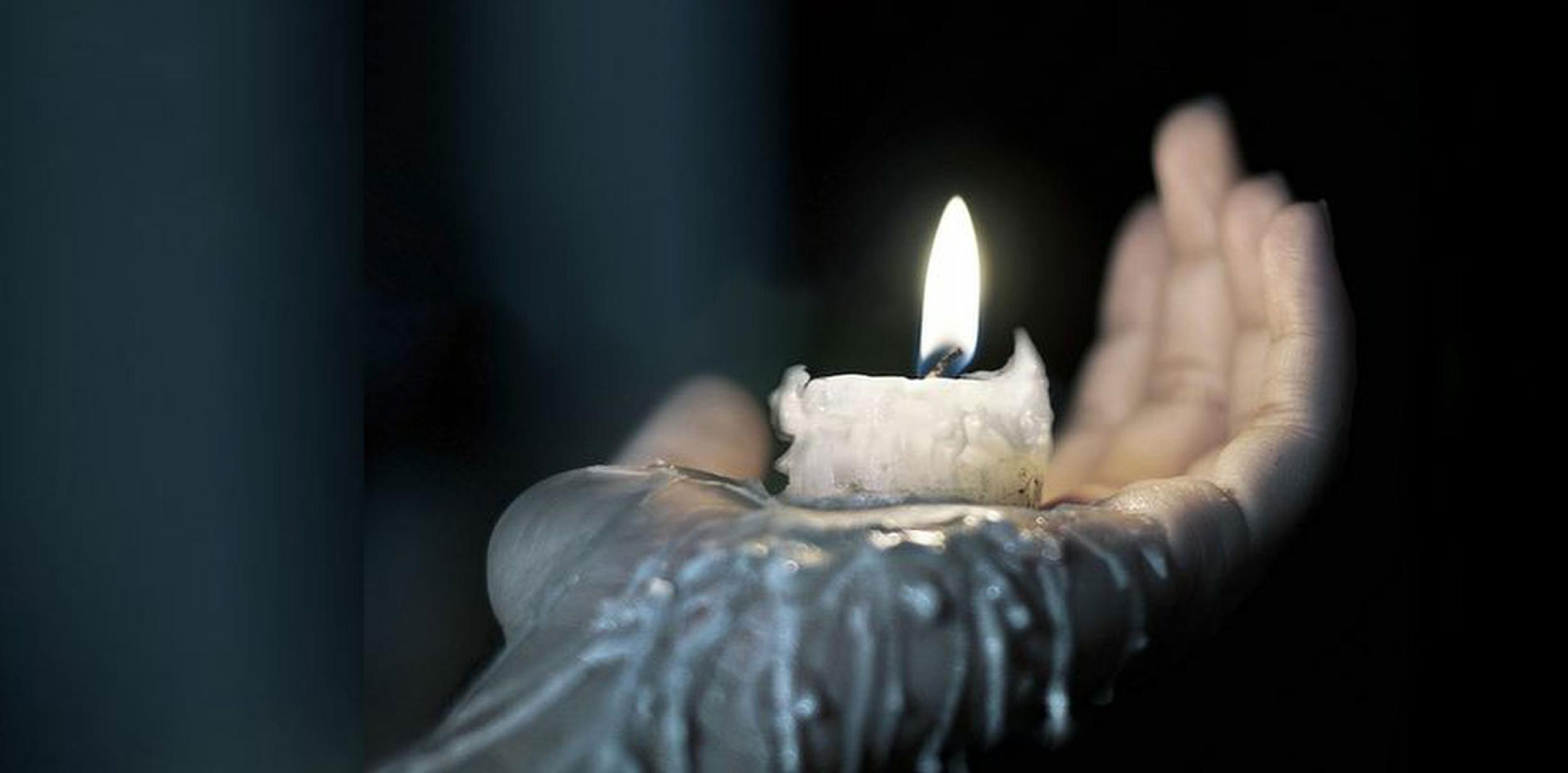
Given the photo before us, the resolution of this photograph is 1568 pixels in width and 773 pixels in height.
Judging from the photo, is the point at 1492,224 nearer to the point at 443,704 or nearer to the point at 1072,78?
the point at 1072,78

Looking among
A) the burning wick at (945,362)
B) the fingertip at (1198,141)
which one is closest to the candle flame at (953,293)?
the burning wick at (945,362)

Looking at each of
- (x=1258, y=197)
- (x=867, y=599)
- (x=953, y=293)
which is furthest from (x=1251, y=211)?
(x=867, y=599)

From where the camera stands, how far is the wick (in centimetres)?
50

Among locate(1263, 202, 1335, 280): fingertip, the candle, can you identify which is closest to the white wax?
the candle

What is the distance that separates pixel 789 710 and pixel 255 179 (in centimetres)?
36

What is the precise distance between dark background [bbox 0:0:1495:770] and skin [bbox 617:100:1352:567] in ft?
0.09

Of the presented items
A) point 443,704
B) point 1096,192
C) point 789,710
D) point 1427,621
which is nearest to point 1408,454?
point 1427,621

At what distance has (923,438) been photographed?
0.45m

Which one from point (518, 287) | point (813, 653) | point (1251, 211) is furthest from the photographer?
point (518, 287)

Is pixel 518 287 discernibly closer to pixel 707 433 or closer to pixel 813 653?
pixel 707 433

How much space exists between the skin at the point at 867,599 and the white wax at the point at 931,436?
2cm

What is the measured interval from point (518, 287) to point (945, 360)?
0.79 ft

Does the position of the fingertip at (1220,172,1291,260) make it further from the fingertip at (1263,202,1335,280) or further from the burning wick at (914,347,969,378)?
the burning wick at (914,347,969,378)

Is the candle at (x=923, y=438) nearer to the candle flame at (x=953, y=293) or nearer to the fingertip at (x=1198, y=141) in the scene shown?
the candle flame at (x=953, y=293)
